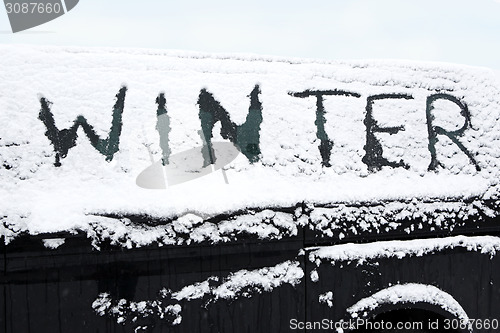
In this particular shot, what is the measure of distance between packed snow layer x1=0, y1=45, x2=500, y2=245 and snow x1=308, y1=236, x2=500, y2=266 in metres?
0.11

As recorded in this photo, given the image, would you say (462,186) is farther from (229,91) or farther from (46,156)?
(46,156)

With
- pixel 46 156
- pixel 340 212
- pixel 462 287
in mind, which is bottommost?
pixel 462 287

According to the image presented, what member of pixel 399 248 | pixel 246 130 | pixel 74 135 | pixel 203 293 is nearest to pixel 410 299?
pixel 399 248

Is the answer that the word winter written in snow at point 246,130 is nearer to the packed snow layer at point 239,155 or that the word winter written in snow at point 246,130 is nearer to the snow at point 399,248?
the packed snow layer at point 239,155

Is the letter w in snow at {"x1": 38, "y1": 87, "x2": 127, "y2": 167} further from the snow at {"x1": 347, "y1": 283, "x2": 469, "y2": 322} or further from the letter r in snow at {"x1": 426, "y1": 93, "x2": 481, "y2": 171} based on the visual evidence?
the letter r in snow at {"x1": 426, "y1": 93, "x2": 481, "y2": 171}

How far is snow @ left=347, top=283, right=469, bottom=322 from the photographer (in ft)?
7.60

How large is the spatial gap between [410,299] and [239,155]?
111cm

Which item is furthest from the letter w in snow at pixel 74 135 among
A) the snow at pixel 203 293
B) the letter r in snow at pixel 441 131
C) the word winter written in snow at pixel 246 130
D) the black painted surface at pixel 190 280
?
the letter r in snow at pixel 441 131

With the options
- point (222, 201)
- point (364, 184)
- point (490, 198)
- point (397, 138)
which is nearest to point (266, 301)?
point (222, 201)

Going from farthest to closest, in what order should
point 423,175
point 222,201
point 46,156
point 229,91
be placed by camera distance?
point 423,175 < point 229,91 < point 222,201 < point 46,156

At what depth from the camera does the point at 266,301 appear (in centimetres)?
217

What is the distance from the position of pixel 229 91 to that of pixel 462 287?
1.56m

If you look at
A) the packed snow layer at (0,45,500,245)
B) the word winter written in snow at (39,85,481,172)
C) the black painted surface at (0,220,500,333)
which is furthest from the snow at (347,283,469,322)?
the word winter written in snow at (39,85,481,172)

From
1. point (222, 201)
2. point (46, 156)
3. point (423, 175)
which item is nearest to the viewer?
point (46, 156)
